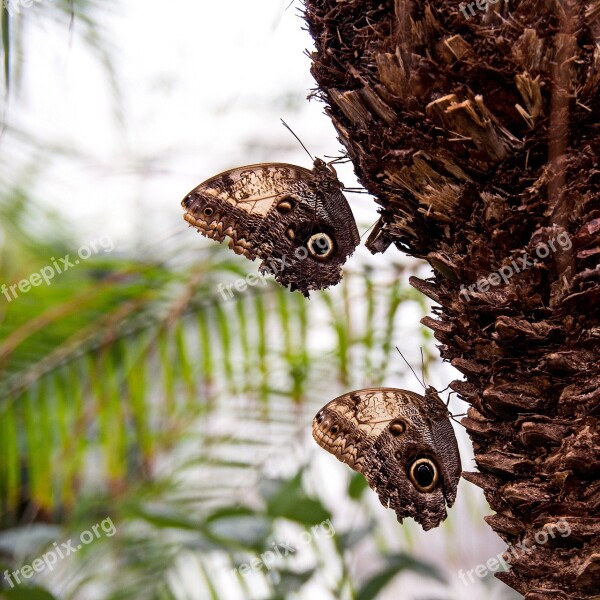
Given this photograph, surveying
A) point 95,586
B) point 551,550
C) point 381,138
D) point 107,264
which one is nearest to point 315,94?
point 381,138

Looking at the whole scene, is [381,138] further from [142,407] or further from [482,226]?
[142,407]
